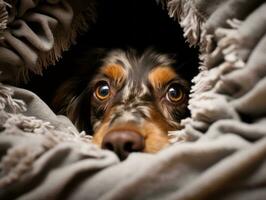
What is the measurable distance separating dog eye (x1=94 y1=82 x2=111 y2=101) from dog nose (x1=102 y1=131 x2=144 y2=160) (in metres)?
0.54

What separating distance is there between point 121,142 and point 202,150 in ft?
1.56

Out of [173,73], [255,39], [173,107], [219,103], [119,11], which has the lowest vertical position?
[219,103]

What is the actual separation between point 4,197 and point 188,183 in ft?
1.16

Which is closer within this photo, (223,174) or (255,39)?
(223,174)

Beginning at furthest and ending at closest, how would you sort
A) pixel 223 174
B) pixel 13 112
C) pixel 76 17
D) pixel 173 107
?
1. pixel 173 107
2. pixel 76 17
3. pixel 13 112
4. pixel 223 174

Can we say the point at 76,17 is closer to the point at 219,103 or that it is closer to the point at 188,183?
the point at 219,103

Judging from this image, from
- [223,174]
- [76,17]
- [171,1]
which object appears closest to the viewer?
[223,174]

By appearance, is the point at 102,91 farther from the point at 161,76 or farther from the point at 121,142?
the point at 121,142

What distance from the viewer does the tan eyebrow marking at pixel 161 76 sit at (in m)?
1.77

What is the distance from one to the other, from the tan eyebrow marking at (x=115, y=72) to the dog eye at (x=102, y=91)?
4 cm

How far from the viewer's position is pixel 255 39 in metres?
0.89

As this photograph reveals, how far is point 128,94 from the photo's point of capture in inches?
66.2

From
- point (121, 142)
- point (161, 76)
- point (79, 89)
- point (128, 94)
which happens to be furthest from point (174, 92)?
point (121, 142)

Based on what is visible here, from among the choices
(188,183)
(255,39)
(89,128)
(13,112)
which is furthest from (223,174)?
(89,128)
